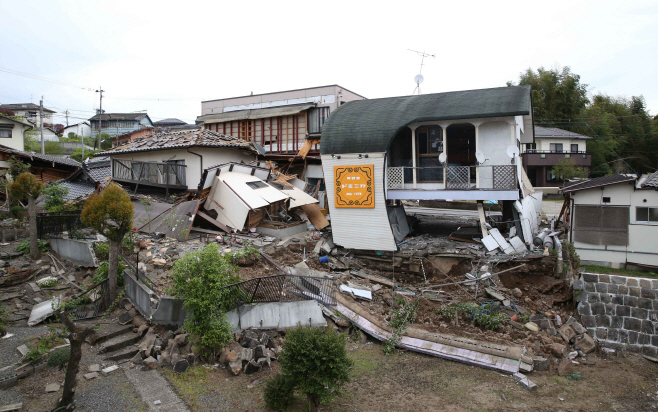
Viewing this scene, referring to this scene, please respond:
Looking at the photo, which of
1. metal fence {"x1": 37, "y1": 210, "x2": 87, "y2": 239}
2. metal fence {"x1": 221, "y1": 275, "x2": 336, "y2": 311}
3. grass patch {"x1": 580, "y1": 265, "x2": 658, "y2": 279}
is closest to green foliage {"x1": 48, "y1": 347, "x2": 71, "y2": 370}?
metal fence {"x1": 221, "y1": 275, "x2": 336, "y2": 311}

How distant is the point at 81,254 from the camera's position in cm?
1376

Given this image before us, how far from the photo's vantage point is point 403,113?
15477 millimetres

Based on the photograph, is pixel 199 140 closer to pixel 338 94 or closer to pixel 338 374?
pixel 338 94

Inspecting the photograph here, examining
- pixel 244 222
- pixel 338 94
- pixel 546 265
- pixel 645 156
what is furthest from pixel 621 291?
pixel 645 156

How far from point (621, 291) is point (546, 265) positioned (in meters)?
2.19

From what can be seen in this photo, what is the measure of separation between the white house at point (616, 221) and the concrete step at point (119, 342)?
15.0m

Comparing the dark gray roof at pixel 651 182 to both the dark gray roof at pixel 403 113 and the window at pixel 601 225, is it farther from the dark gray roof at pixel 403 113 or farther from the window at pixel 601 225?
the dark gray roof at pixel 403 113

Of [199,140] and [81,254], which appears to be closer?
[81,254]

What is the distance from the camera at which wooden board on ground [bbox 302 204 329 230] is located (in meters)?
18.8

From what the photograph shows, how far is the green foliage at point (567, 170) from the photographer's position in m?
31.4

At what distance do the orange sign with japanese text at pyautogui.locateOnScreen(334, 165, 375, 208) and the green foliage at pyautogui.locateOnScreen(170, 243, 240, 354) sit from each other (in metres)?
7.15

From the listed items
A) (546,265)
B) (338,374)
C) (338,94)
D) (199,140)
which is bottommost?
(338,374)

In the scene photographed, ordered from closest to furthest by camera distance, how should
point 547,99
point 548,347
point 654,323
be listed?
point 548,347 → point 654,323 → point 547,99

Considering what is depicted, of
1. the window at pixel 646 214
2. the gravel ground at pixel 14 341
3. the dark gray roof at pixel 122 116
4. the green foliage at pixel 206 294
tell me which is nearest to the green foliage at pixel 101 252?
the gravel ground at pixel 14 341
